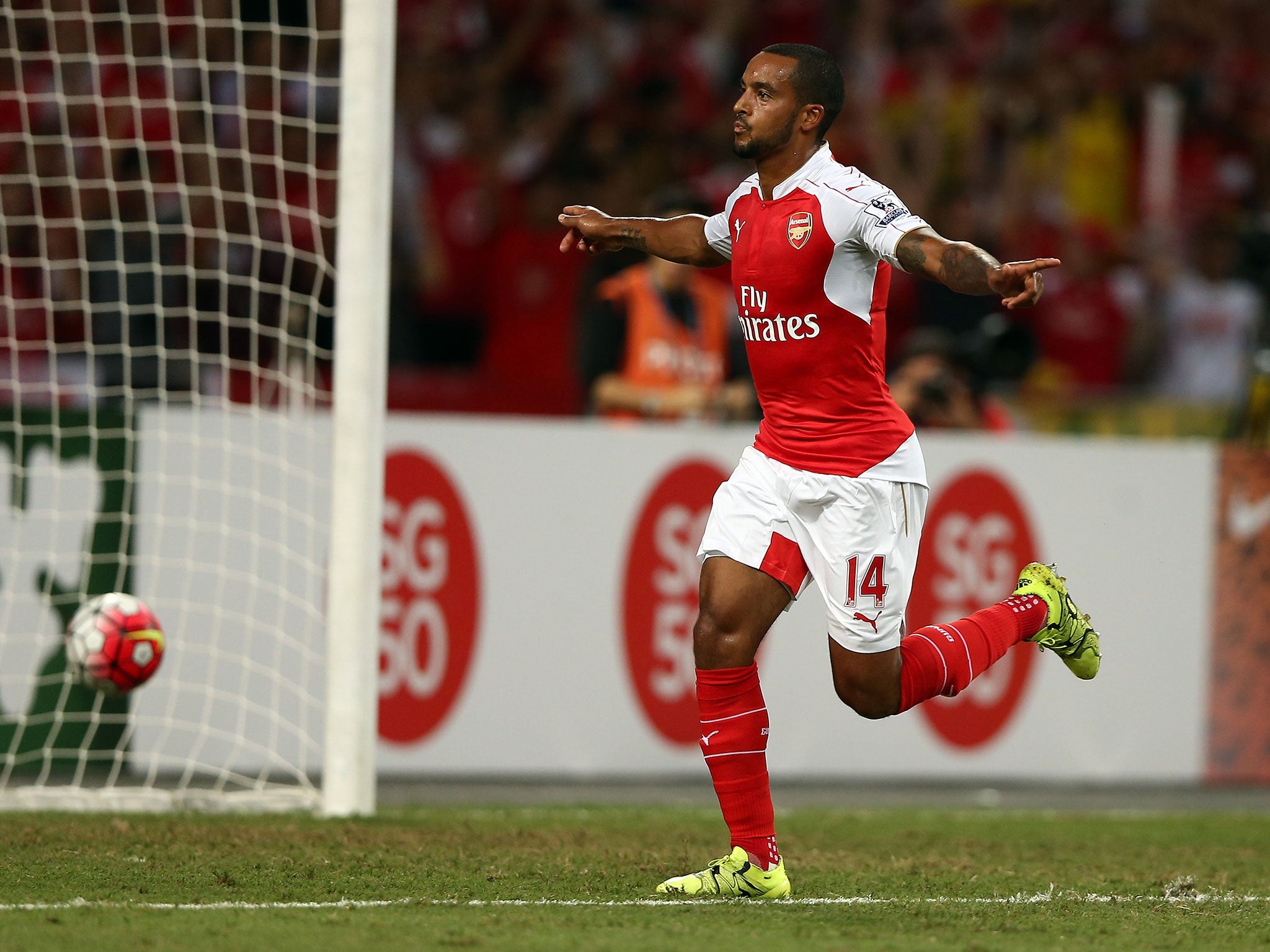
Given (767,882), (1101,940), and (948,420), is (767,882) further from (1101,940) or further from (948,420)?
(948,420)

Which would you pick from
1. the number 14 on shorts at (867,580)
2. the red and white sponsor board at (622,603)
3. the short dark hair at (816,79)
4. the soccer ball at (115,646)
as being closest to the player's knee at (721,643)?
the number 14 on shorts at (867,580)

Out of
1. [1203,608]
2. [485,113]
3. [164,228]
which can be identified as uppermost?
[485,113]

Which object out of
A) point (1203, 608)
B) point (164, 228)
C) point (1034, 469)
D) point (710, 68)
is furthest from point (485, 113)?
point (1203, 608)

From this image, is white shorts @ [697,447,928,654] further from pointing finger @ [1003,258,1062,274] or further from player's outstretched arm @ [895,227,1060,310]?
pointing finger @ [1003,258,1062,274]

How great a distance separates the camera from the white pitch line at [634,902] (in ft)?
14.4

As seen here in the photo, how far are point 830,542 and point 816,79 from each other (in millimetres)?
1216

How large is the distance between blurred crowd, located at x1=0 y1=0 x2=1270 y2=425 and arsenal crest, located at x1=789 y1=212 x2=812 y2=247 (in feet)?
8.37

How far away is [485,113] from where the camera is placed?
11.4 metres

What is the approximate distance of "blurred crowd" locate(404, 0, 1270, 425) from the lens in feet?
33.8

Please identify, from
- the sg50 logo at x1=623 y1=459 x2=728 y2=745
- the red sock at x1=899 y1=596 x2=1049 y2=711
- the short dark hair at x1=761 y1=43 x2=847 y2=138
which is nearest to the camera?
the short dark hair at x1=761 y1=43 x2=847 y2=138

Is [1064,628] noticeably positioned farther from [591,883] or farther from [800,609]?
[800,609]

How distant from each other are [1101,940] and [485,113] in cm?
808

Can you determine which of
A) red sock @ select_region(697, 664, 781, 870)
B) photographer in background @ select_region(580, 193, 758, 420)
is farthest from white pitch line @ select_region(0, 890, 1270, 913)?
photographer in background @ select_region(580, 193, 758, 420)

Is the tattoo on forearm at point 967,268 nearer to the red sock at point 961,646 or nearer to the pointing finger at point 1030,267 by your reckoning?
the pointing finger at point 1030,267
